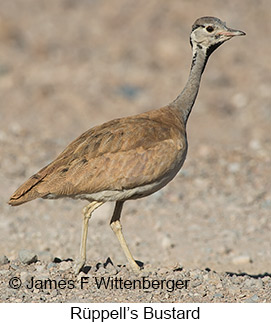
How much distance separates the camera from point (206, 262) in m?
8.16

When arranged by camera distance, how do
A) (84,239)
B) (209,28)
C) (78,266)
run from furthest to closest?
(209,28)
(84,239)
(78,266)

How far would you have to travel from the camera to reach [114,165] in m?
6.21

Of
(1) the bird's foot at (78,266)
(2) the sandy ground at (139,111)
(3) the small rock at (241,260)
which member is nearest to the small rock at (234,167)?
(2) the sandy ground at (139,111)

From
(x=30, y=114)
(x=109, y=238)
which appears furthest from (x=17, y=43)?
(x=109, y=238)

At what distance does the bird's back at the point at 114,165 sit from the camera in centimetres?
612

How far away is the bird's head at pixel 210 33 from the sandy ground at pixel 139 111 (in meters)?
2.29

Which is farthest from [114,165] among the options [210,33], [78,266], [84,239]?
[210,33]

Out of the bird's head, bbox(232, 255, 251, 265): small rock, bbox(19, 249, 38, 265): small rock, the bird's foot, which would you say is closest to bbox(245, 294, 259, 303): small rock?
the bird's foot

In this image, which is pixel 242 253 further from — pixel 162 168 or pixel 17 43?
pixel 17 43

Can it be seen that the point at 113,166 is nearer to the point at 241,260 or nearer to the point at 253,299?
the point at 253,299

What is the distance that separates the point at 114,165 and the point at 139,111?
8345 millimetres

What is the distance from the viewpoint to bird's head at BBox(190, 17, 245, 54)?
272 inches

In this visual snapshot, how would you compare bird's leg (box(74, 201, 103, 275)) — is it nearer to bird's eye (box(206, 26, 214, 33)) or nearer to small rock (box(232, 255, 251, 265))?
bird's eye (box(206, 26, 214, 33))

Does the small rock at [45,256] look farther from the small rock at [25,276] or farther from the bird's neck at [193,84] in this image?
the bird's neck at [193,84]
